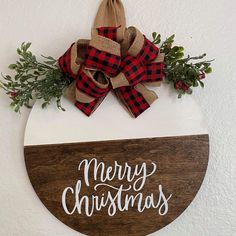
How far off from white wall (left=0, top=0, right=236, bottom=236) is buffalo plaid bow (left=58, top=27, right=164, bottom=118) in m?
0.12

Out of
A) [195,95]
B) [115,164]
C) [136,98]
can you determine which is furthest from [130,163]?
[195,95]

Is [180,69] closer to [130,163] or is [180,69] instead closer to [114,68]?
[114,68]

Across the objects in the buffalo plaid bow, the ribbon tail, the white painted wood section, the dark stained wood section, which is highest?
the buffalo plaid bow

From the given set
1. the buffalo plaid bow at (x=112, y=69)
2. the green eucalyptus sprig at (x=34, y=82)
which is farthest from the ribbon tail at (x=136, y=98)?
the green eucalyptus sprig at (x=34, y=82)

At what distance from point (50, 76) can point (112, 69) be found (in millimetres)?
178

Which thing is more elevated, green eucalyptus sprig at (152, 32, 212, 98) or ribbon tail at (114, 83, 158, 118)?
green eucalyptus sprig at (152, 32, 212, 98)

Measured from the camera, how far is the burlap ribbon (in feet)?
2.73

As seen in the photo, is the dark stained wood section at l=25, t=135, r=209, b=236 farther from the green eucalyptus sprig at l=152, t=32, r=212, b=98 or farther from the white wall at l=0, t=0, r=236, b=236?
the green eucalyptus sprig at l=152, t=32, r=212, b=98

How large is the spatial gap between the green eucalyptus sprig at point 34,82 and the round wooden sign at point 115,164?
0.05 m

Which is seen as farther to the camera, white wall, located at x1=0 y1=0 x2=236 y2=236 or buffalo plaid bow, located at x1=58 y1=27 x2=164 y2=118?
white wall, located at x1=0 y1=0 x2=236 y2=236

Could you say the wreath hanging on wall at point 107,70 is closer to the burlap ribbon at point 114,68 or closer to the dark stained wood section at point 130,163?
the burlap ribbon at point 114,68

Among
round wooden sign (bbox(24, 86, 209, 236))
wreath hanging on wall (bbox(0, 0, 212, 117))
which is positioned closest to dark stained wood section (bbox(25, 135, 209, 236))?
round wooden sign (bbox(24, 86, 209, 236))

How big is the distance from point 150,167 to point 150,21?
17.9 inches

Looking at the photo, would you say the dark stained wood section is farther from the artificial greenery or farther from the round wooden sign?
the artificial greenery
